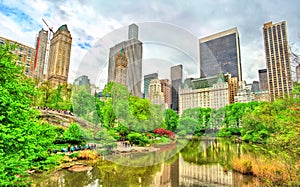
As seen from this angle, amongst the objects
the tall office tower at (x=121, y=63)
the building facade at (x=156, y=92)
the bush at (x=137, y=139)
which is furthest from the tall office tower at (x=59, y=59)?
the tall office tower at (x=121, y=63)

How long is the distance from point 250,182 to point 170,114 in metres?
27.3

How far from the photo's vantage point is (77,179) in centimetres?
809

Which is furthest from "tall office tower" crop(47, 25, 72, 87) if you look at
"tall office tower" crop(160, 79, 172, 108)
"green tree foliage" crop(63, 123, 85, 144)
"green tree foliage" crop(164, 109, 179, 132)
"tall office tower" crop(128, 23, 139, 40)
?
"tall office tower" crop(128, 23, 139, 40)

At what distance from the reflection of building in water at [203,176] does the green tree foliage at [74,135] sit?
9.50m

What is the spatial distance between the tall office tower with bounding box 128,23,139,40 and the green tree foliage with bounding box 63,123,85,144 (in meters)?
10.6

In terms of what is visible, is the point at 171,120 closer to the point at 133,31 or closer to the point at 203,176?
the point at 203,176

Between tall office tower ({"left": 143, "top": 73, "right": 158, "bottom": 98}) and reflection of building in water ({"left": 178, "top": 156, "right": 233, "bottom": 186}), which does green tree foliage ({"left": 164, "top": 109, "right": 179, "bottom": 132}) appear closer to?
tall office tower ({"left": 143, "top": 73, "right": 158, "bottom": 98})

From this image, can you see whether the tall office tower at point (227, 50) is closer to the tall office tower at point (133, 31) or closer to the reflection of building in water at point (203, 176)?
the tall office tower at point (133, 31)

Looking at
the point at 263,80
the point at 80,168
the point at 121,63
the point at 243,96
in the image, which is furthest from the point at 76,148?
the point at 263,80

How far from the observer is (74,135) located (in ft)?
51.5

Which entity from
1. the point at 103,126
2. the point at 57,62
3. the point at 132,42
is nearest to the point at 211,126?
the point at 103,126

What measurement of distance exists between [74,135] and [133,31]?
1098 centimetres

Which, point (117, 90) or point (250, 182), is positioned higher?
point (117, 90)

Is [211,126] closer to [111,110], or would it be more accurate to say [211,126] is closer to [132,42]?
[111,110]
